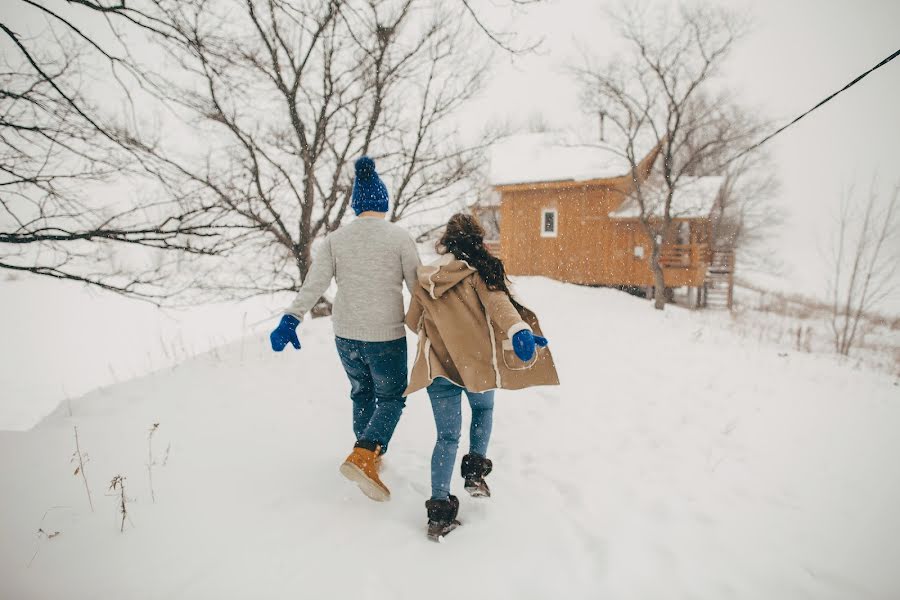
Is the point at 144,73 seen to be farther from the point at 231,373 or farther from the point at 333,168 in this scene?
the point at 333,168

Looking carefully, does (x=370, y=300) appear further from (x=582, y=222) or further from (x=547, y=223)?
(x=547, y=223)

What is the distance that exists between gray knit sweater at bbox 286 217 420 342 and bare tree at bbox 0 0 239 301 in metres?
1.63

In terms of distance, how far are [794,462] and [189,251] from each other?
503cm

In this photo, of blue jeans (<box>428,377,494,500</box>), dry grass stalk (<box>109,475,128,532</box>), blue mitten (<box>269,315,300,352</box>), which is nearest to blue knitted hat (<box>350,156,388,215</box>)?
blue mitten (<box>269,315,300,352</box>)

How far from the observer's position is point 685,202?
1448 cm

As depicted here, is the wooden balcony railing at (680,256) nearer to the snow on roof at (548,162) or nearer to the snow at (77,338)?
the snow on roof at (548,162)

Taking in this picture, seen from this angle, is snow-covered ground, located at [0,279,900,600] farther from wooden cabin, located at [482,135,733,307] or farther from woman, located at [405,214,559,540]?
wooden cabin, located at [482,135,733,307]

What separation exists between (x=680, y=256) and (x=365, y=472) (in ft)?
53.6

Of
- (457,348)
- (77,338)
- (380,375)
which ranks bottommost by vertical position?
(77,338)

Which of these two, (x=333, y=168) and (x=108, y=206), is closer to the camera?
(x=108, y=206)

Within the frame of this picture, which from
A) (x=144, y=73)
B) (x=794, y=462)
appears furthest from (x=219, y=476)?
(x=794, y=462)

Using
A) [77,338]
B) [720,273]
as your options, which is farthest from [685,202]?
[77,338]

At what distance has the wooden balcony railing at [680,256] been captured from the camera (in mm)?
14930

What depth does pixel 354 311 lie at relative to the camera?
2.35m
